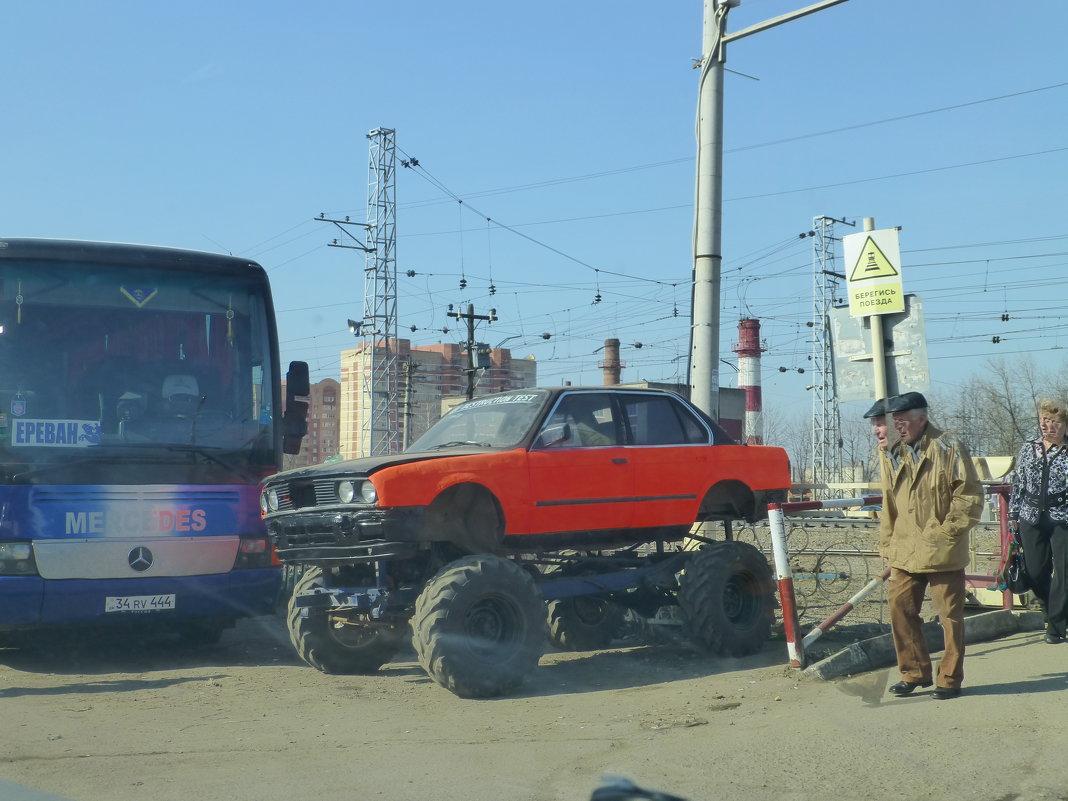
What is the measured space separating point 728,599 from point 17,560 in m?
5.67

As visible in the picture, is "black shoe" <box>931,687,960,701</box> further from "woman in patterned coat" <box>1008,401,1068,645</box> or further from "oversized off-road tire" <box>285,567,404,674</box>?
"oversized off-road tire" <box>285,567,404,674</box>

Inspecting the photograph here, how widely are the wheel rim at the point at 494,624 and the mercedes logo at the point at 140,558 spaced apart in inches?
122

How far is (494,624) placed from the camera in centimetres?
813

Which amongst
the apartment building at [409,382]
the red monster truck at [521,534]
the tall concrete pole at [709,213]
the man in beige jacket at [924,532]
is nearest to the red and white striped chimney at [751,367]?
the apartment building at [409,382]

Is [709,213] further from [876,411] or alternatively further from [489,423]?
[876,411]

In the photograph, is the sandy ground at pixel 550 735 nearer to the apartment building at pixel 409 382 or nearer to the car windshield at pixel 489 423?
the car windshield at pixel 489 423

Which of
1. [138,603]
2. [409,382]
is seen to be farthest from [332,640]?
[409,382]

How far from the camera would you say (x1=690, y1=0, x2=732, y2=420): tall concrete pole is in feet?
40.7

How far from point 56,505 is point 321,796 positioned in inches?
196

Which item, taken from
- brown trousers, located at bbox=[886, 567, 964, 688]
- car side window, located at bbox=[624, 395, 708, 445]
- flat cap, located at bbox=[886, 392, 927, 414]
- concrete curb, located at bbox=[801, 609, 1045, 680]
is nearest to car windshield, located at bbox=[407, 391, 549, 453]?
car side window, located at bbox=[624, 395, 708, 445]

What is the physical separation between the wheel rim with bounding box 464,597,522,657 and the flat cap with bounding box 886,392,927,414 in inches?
115

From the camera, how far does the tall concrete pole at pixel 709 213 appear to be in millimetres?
12406

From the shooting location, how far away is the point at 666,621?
9945mm

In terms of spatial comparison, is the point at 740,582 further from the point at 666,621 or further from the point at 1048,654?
the point at 1048,654
